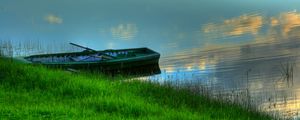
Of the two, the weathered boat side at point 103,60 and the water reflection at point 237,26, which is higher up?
the water reflection at point 237,26

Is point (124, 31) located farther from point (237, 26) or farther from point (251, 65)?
point (251, 65)

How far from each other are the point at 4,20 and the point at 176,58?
18.1 m

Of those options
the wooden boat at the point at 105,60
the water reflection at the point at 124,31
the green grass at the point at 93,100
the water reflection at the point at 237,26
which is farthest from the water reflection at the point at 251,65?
the water reflection at the point at 124,31

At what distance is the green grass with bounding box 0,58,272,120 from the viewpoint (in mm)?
9320

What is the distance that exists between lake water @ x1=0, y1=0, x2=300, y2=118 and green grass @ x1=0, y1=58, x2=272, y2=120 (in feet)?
11.6

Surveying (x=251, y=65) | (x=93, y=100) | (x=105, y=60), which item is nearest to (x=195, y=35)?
(x=251, y=65)

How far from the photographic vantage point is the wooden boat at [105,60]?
21312mm

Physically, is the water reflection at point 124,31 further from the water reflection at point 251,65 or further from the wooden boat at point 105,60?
the wooden boat at point 105,60

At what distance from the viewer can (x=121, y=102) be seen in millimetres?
10273

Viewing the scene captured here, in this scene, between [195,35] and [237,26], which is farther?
[237,26]

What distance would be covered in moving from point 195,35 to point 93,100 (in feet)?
78.0

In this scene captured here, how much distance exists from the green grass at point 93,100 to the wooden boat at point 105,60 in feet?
24.7

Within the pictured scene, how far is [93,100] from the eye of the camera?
1047 cm

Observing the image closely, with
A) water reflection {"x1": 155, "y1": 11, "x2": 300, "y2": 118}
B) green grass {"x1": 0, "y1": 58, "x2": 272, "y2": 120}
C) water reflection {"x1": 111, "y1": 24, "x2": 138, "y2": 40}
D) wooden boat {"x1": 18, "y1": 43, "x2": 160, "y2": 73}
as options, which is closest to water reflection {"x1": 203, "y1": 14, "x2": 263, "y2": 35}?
water reflection {"x1": 155, "y1": 11, "x2": 300, "y2": 118}
